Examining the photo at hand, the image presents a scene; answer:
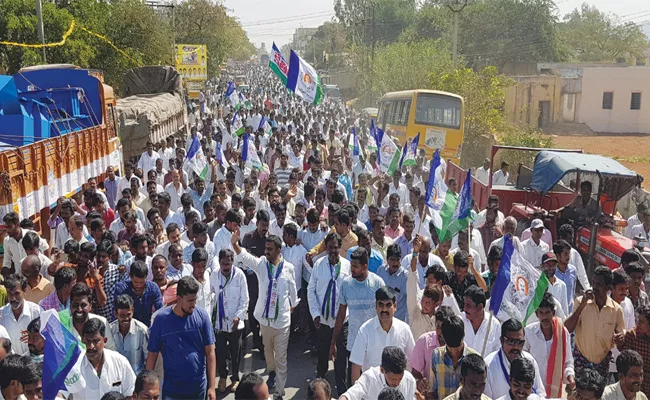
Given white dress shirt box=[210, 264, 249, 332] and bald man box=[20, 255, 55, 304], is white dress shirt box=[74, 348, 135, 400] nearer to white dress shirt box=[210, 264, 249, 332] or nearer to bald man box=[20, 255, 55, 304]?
bald man box=[20, 255, 55, 304]

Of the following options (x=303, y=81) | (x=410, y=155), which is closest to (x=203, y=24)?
(x=303, y=81)

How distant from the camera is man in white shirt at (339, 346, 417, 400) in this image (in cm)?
407

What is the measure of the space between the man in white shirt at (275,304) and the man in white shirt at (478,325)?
6.19 feet

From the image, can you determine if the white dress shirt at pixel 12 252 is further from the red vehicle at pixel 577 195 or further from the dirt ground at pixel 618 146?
the dirt ground at pixel 618 146

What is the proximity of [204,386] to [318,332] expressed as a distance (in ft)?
5.95

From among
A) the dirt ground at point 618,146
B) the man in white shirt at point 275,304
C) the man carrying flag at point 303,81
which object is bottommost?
the dirt ground at point 618,146

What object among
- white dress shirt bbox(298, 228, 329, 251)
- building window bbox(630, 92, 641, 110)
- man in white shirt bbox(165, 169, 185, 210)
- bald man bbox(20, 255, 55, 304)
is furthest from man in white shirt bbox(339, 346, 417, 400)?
building window bbox(630, 92, 641, 110)

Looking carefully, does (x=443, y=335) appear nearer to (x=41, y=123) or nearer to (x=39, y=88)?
(x=41, y=123)

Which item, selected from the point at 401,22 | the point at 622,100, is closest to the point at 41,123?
the point at 622,100

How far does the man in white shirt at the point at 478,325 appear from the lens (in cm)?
480

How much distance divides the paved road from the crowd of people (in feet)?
0.27

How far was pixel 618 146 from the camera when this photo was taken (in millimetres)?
34656

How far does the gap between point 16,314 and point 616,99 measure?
130ft

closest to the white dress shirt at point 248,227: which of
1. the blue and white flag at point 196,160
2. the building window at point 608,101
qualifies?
the blue and white flag at point 196,160
